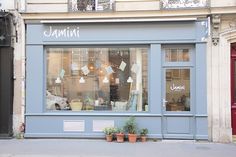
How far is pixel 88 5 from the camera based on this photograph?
1248 cm

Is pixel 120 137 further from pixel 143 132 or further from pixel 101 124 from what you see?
pixel 101 124

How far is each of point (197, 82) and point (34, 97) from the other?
4.97 m

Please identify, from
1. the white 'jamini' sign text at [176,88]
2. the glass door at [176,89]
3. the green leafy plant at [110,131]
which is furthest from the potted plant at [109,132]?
the white 'jamini' sign text at [176,88]

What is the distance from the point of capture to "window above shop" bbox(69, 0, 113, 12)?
1240cm

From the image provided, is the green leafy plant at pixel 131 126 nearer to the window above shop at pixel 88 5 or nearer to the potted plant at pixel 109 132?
the potted plant at pixel 109 132

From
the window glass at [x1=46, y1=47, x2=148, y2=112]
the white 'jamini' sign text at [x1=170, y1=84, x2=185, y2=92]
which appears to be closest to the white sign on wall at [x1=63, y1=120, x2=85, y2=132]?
the window glass at [x1=46, y1=47, x2=148, y2=112]

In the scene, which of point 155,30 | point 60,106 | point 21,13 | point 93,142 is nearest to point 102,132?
point 93,142

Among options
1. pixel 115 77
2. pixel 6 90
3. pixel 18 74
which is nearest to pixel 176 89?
pixel 115 77

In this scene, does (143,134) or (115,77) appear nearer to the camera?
(143,134)

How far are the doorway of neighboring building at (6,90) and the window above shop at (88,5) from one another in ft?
7.67

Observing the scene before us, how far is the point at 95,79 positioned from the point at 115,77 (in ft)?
2.09

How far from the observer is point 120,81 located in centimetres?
1273

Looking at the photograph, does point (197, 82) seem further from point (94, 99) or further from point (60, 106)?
point (60, 106)

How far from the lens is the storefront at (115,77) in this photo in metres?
12.1
